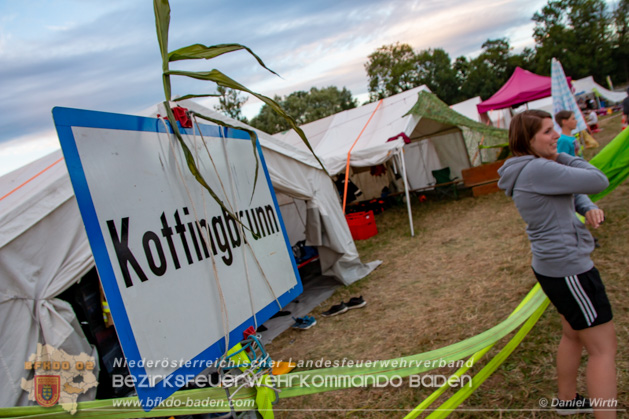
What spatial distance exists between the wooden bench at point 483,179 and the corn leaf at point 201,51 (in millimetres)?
9519

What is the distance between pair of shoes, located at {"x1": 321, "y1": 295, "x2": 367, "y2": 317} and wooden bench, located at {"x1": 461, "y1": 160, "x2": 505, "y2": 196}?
6470 millimetres

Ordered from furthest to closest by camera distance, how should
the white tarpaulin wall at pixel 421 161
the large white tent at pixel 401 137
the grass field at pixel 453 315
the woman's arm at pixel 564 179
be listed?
the white tarpaulin wall at pixel 421 161 < the large white tent at pixel 401 137 < the grass field at pixel 453 315 < the woman's arm at pixel 564 179

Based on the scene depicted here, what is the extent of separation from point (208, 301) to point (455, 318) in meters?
2.91

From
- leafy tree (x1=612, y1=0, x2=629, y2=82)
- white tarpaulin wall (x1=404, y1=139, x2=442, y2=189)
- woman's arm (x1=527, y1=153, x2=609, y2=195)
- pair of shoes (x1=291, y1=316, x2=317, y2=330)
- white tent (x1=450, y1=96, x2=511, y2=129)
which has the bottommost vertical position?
pair of shoes (x1=291, y1=316, x2=317, y2=330)

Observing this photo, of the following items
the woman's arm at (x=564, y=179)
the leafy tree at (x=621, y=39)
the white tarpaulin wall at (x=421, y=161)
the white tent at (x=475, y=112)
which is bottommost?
the white tarpaulin wall at (x=421, y=161)

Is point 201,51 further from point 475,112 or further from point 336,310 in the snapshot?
point 475,112

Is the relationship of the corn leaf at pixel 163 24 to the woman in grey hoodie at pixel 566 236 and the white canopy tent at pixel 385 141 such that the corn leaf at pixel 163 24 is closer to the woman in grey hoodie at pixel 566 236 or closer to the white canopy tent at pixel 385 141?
the woman in grey hoodie at pixel 566 236

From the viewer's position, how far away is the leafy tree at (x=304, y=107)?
1417 inches

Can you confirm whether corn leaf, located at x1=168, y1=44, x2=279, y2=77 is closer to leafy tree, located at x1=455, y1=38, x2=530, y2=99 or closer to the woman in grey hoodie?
the woman in grey hoodie

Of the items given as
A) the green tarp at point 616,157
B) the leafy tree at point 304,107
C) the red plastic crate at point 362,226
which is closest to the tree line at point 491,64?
the leafy tree at point 304,107

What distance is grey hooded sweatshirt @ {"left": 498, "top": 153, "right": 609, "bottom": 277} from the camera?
59.8 inches

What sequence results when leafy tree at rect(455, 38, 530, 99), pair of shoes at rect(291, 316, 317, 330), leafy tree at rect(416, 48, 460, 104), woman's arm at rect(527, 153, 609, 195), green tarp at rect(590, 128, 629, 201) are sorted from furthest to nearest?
1. leafy tree at rect(416, 48, 460, 104)
2. leafy tree at rect(455, 38, 530, 99)
3. pair of shoes at rect(291, 316, 317, 330)
4. green tarp at rect(590, 128, 629, 201)
5. woman's arm at rect(527, 153, 609, 195)

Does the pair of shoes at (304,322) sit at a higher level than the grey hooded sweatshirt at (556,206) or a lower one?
lower

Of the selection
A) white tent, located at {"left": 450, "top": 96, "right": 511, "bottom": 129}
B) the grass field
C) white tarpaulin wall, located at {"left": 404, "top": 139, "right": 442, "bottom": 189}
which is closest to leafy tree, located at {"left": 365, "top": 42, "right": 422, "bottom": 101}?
white tent, located at {"left": 450, "top": 96, "right": 511, "bottom": 129}
